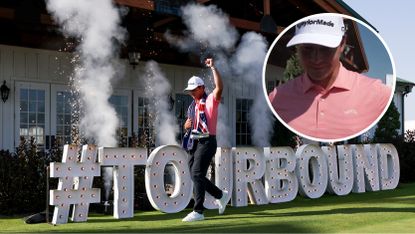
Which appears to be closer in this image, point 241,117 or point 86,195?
point 86,195

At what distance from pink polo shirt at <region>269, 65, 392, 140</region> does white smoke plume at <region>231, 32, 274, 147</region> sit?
3.94 m

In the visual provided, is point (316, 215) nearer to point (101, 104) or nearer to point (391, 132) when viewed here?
point (101, 104)

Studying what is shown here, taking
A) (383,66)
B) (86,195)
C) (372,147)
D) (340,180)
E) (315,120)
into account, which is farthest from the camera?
(372,147)

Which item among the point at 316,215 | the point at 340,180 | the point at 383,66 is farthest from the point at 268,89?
the point at 316,215

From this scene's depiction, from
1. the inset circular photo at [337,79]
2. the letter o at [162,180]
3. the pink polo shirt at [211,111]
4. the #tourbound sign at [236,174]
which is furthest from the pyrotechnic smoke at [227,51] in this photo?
the pink polo shirt at [211,111]

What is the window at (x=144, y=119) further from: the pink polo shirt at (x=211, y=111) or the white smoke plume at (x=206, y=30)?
the pink polo shirt at (x=211, y=111)

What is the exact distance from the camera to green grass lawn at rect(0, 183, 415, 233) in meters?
7.07

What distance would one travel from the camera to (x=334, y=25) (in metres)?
10.0

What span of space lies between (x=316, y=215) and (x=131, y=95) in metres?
6.83

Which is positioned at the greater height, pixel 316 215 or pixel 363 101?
pixel 363 101

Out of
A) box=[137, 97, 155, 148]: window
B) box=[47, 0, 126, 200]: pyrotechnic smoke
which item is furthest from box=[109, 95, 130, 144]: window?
box=[47, 0, 126, 200]: pyrotechnic smoke

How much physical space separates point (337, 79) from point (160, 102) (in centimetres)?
610

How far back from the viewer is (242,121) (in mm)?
16328

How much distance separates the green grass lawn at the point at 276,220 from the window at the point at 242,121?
6349 millimetres
